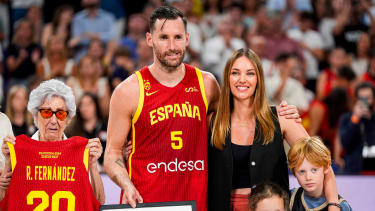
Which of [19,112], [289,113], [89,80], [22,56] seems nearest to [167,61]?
[289,113]

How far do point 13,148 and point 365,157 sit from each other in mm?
3711

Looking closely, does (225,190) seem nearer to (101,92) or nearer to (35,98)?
(35,98)

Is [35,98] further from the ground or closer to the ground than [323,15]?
closer to the ground

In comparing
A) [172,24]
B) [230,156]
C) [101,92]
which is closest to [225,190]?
[230,156]

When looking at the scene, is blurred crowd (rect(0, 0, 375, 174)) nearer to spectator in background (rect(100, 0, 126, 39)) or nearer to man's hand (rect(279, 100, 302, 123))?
spectator in background (rect(100, 0, 126, 39))

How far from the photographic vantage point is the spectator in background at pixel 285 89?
7824 millimetres

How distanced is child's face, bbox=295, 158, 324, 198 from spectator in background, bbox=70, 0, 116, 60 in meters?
5.49

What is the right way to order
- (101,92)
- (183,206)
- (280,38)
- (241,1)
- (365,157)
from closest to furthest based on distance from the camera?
1. (183,206)
2. (365,157)
3. (101,92)
4. (280,38)
5. (241,1)

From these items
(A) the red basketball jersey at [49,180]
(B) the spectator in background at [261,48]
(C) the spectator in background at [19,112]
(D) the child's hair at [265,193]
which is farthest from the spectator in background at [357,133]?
(A) the red basketball jersey at [49,180]

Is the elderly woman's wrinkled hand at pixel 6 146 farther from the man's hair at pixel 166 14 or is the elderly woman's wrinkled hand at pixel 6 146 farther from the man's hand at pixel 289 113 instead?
the man's hand at pixel 289 113

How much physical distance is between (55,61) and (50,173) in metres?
4.85

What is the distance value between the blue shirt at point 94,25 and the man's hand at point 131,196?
5268 millimetres

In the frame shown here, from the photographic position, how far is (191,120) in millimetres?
4258

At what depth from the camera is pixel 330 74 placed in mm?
8273
